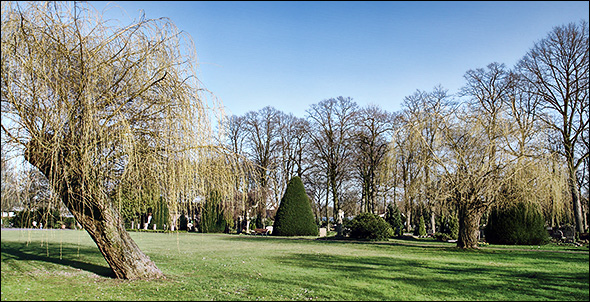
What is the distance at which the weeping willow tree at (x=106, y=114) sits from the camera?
20.6ft

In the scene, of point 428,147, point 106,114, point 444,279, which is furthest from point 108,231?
point 428,147

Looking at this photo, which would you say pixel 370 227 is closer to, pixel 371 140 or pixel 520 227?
pixel 520 227

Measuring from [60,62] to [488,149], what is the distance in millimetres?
13054

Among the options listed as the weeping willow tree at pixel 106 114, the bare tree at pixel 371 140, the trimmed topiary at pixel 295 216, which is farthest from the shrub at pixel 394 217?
the weeping willow tree at pixel 106 114

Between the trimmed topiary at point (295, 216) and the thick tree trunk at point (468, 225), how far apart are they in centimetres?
1200

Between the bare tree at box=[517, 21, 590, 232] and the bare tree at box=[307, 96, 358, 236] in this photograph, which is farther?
the bare tree at box=[307, 96, 358, 236]

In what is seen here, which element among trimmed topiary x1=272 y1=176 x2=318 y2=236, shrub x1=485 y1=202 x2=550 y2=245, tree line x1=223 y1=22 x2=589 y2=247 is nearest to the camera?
tree line x1=223 y1=22 x2=589 y2=247

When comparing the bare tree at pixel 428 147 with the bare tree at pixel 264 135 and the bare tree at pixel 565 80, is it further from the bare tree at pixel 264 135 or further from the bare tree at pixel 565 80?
the bare tree at pixel 264 135

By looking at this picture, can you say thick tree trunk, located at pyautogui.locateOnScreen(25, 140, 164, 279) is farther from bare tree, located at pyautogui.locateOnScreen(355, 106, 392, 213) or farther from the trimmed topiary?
bare tree, located at pyautogui.locateOnScreen(355, 106, 392, 213)

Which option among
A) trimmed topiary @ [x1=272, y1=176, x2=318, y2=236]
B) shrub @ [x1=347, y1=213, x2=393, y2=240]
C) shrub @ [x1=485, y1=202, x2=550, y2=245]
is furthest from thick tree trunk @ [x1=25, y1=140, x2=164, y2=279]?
trimmed topiary @ [x1=272, y1=176, x2=318, y2=236]

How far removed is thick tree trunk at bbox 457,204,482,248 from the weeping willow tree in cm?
1008

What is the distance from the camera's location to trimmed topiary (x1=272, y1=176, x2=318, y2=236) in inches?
1007

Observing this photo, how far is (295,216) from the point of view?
25.8m

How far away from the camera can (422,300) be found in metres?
6.35
